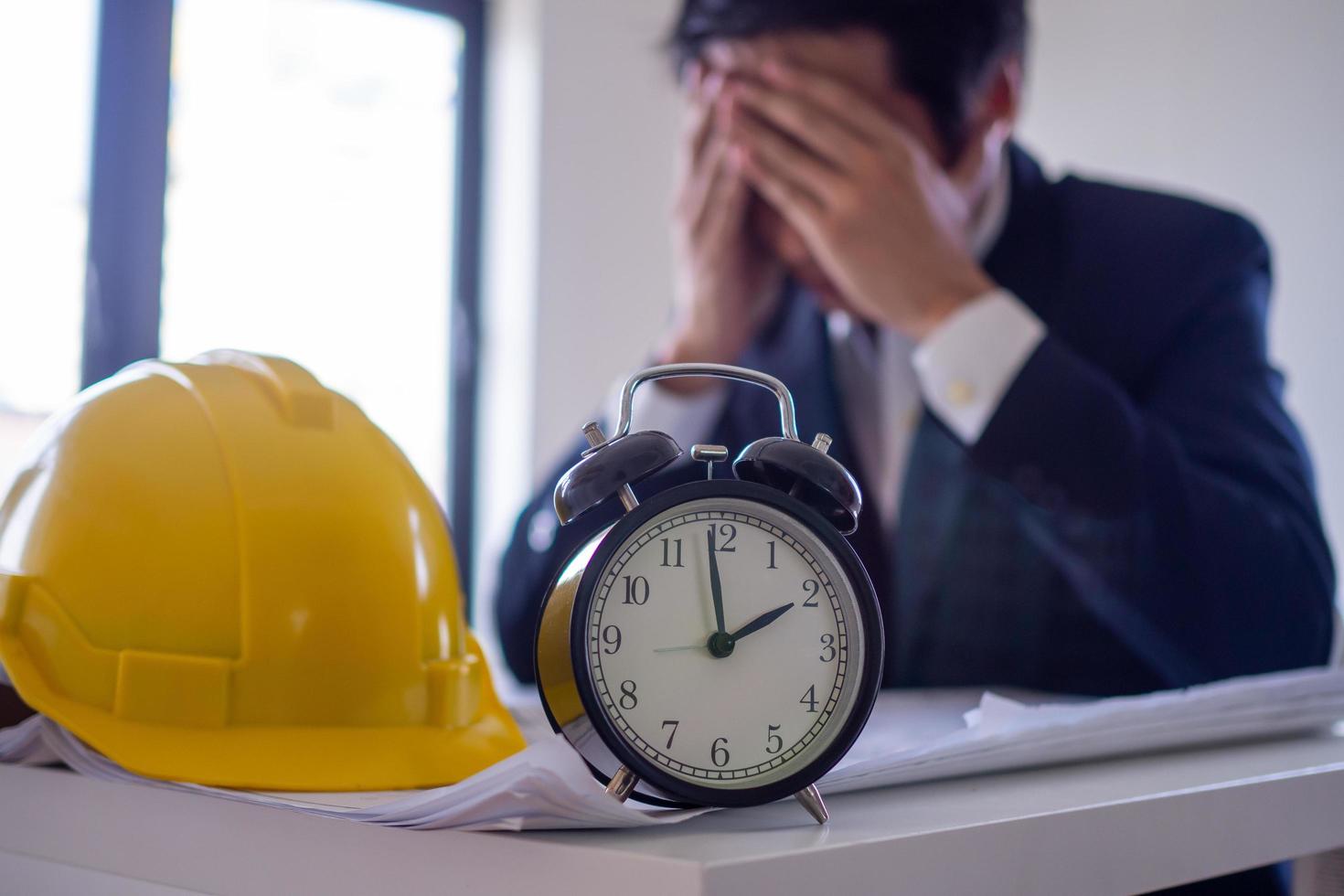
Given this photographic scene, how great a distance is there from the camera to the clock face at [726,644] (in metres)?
0.43

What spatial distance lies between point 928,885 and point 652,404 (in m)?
1.02

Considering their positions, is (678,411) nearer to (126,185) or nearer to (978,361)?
(978,361)

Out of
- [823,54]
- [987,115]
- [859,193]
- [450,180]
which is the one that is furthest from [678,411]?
[450,180]

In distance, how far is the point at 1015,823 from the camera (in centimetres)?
45

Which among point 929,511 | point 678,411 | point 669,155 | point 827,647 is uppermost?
point 669,155

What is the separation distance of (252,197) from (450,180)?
52cm

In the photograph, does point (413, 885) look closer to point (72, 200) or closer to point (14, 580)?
point (14, 580)

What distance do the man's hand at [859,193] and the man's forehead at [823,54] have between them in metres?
0.02

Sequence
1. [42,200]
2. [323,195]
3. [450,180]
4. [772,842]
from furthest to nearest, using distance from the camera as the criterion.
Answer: [450,180]
[323,195]
[42,200]
[772,842]

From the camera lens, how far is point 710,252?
1473mm

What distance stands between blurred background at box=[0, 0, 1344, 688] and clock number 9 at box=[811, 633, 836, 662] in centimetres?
191

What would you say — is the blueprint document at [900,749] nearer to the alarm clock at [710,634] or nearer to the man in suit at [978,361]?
the alarm clock at [710,634]

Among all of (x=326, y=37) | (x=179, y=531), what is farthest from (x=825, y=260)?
(x=326, y=37)

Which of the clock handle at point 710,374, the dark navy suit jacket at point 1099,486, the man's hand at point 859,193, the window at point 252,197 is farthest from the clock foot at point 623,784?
the window at point 252,197
